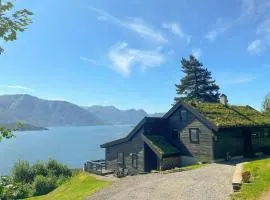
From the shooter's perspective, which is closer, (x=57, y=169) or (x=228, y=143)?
(x=228, y=143)

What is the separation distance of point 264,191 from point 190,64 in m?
60.7

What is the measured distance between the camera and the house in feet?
116

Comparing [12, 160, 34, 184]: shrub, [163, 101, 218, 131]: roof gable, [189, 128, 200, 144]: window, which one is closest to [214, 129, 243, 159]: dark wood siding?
[163, 101, 218, 131]: roof gable

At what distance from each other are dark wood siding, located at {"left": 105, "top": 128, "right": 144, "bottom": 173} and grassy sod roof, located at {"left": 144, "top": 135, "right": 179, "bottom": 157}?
1370 mm

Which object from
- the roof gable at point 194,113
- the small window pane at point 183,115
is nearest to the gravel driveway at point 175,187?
the roof gable at point 194,113

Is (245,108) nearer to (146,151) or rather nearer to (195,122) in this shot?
(195,122)

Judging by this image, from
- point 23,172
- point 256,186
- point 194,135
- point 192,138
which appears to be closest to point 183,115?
point 194,135

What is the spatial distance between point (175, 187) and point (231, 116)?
18808mm

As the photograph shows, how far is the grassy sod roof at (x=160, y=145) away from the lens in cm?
3694

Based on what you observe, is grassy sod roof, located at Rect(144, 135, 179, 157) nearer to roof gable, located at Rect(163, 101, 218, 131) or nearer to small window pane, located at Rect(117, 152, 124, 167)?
roof gable, located at Rect(163, 101, 218, 131)

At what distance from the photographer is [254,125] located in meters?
37.6

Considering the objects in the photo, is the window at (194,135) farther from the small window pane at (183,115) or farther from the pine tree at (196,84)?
the pine tree at (196,84)

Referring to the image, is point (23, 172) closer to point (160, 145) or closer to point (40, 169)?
point (40, 169)

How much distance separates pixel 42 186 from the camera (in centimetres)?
4341
